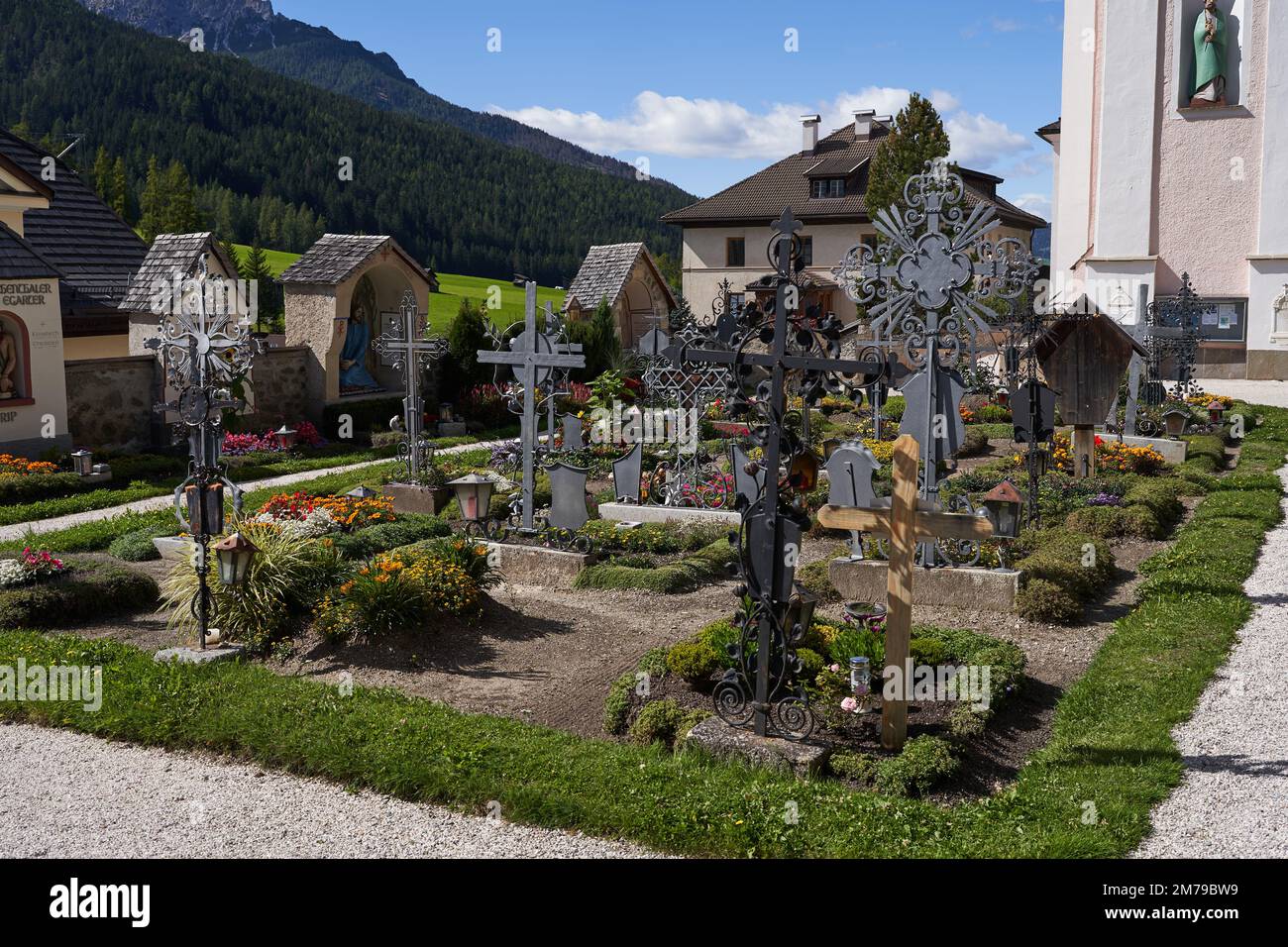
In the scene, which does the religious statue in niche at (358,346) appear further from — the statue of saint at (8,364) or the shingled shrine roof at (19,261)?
the statue of saint at (8,364)

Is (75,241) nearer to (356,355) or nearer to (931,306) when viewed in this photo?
(356,355)

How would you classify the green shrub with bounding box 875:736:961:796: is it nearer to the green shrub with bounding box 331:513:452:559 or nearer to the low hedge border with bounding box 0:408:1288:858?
the low hedge border with bounding box 0:408:1288:858

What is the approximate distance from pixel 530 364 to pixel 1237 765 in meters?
9.04

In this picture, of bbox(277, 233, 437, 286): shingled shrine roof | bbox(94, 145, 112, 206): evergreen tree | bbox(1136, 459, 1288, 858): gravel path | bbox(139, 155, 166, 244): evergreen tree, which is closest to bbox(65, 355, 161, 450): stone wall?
bbox(277, 233, 437, 286): shingled shrine roof

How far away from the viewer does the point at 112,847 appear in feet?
21.1

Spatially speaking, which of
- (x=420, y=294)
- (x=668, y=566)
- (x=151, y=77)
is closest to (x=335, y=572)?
(x=668, y=566)

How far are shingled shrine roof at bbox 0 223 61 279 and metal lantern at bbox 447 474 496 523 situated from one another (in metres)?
10.7

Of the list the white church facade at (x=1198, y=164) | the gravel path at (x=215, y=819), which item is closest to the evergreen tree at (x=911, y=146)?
the white church facade at (x=1198, y=164)

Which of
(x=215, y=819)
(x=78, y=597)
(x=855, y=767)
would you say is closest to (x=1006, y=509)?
(x=855, y=767)

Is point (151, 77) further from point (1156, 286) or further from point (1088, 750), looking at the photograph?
point (1088, 750)

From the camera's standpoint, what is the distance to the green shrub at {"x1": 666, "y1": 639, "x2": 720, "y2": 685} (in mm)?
8508

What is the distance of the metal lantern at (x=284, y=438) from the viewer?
21875 millimetres
